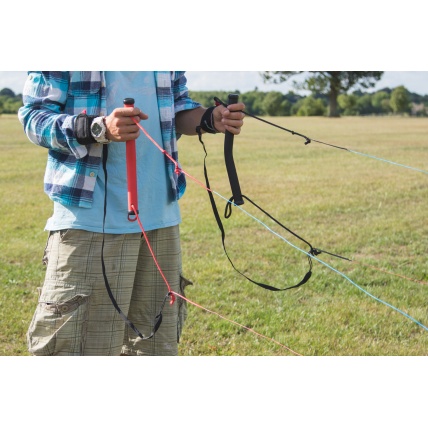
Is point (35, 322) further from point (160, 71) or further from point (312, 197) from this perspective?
point (312, 197)

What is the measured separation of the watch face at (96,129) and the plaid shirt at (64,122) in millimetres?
55

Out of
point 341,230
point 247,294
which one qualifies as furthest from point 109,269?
point 341,230

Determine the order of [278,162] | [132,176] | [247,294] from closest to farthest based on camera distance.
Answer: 1. [132,176]
2. [247,294]
3. [278,162]

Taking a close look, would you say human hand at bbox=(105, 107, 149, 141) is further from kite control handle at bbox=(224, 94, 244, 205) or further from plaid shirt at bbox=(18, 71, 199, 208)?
kite control handle at bbox=(224, 94, 244, 205)

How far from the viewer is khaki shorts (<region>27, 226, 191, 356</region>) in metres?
1.64

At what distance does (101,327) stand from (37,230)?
3276 mm

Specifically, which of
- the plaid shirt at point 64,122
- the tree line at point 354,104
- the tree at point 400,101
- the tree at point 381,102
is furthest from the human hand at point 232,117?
the tree at point 381,102

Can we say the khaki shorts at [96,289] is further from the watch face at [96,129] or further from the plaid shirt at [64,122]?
the watch face at [96,129]

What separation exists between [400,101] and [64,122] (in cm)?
1084

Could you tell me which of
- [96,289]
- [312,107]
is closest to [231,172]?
[96,289]

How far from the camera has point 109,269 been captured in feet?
5.51

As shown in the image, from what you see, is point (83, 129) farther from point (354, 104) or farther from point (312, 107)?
point (312, 107)

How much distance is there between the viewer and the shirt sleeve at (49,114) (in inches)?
60.3

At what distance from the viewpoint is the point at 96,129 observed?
4.99ft
